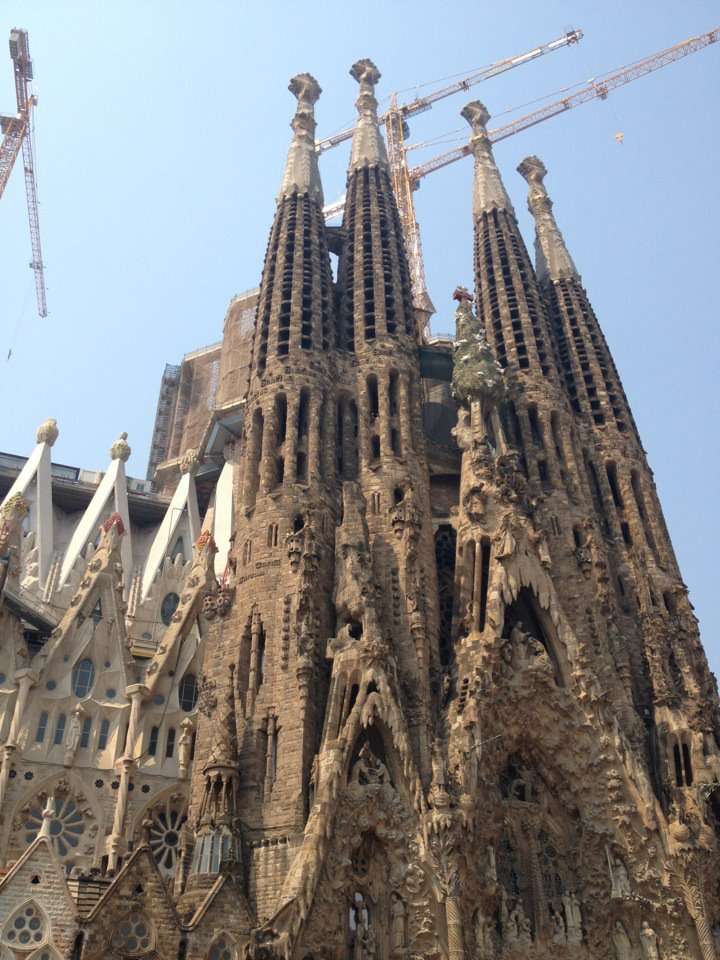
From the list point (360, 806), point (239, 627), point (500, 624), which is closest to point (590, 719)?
point (500, 624)

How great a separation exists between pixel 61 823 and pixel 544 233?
1259 inches

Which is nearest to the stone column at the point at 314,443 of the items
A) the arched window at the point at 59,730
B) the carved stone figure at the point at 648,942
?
the arched window at the point at 59,730

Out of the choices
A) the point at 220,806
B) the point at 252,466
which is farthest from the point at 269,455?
the point at 220,806

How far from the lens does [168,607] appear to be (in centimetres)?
3447

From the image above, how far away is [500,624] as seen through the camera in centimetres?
2420

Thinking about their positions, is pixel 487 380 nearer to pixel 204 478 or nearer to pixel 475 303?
pixel 475 303

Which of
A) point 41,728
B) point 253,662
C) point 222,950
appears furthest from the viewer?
point 41,728

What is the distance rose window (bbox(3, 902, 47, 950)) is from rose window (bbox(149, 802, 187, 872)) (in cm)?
799

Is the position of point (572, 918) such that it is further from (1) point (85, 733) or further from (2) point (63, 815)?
(1) point (85, 733)

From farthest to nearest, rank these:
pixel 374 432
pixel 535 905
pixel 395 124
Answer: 1. pixel 395 124
2. pixel 374 432
3. pixel 535 905

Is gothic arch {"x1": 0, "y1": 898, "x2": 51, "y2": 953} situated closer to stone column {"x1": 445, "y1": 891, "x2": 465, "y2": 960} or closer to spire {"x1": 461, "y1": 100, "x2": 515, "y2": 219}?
stone column {"x1": 445, "y1": 891, "x2": 465, "y2": 960}

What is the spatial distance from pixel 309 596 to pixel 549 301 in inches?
848

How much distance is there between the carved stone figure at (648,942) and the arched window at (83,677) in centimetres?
1640

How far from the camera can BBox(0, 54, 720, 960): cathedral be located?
19.5 meters
